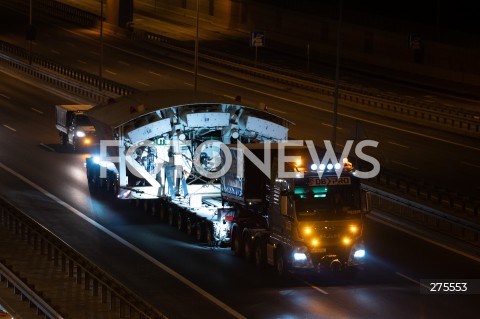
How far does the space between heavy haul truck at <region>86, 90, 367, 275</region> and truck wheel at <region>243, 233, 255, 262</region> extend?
1.1 inches

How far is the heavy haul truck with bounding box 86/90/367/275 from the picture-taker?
1112 inches

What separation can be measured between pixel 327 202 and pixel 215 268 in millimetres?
3826

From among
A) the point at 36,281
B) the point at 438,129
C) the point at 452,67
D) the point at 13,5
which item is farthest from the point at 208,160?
the point at 13,5

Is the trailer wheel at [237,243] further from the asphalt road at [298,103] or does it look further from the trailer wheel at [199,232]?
the asphalt road at [298,103]

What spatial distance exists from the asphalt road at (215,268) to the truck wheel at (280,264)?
0.92 feet

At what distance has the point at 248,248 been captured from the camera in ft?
101

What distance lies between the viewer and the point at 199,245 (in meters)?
33.0

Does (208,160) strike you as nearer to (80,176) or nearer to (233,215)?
(233,215)

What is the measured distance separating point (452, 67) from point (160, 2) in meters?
54.2

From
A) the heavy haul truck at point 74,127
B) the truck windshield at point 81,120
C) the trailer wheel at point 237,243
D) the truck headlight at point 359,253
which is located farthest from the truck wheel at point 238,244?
the truck windshield at point 81,120

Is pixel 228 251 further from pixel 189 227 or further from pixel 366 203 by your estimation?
pixel 366 203

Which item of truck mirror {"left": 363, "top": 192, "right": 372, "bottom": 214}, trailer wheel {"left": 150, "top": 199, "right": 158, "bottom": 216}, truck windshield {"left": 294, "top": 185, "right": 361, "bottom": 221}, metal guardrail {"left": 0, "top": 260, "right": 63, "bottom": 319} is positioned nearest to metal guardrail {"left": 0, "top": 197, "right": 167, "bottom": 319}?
metal guardrail {"left": 0, "top": 260, "right": 63, "bottom": 319}

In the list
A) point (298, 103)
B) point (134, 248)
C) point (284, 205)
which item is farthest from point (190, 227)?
point (298, 103)

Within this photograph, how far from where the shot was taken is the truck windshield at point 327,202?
1110 inches
